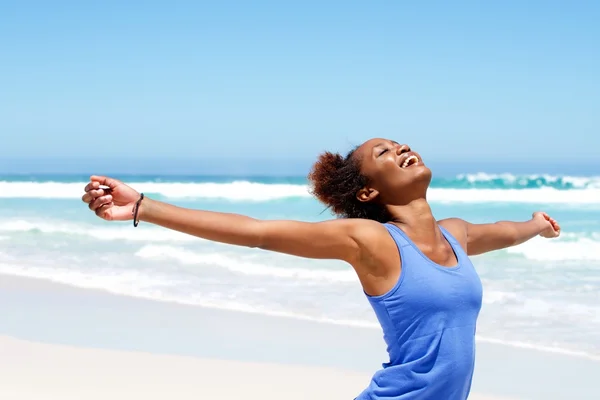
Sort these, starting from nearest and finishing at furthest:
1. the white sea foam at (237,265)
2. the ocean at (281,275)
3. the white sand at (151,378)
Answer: the white sand at (151,378), the ocean at (281,275), the white sea foam at (237,265)

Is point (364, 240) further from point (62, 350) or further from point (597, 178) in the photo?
point (597, 178)

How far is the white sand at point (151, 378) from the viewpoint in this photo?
509 cm

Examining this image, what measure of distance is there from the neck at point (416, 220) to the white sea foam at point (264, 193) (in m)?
25.6

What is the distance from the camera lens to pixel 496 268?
10727 mm

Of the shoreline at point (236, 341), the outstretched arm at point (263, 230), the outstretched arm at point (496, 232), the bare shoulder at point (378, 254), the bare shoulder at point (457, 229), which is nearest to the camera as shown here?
→ the outstretched arm at point (263, 230)

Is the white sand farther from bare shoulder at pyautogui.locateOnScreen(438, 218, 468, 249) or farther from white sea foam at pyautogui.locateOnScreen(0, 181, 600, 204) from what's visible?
white sea foam at pyautogui.locateOnScreen(0, 181, 600, 204)

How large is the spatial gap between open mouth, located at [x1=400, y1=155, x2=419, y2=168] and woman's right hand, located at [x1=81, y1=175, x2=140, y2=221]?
106 cm

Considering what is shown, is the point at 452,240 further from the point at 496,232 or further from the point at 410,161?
the point at 496,232

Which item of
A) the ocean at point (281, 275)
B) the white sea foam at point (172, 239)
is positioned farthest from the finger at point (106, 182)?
the white sea foam at point (172, 239)

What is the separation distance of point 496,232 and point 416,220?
84 centimetres

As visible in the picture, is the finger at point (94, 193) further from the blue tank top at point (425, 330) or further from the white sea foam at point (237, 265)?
the white sea foam at point (237, 265)

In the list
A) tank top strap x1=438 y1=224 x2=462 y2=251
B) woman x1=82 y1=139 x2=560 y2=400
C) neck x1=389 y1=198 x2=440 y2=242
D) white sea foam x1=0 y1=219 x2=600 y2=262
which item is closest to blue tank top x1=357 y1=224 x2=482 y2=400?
woman x1=82 y1=139 x2=560 y2=400

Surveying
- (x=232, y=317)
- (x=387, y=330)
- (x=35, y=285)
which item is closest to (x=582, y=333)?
(x=232, y=317)

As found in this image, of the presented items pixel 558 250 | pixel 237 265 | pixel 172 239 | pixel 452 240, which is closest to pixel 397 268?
pixel 452 240
